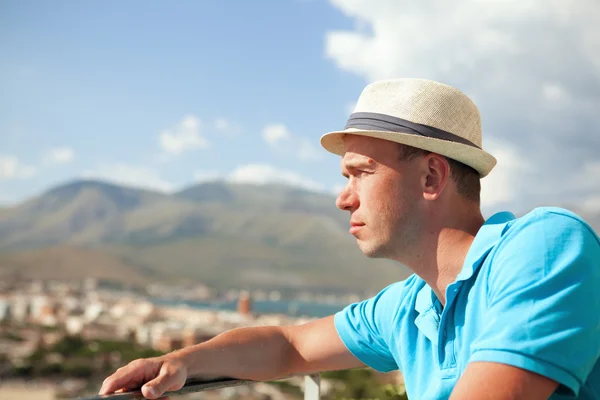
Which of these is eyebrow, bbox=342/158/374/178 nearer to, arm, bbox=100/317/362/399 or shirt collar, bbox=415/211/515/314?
shirt collar, bbox=415/211/515/314

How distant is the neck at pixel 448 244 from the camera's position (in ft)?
3.27

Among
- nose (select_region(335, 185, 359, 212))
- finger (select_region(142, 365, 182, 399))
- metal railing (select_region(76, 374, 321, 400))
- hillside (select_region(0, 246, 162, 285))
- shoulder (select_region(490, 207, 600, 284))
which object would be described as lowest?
metal railing (select_region(76, 374, 321, 400))

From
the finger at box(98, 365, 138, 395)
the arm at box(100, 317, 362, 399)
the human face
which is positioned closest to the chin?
the human face

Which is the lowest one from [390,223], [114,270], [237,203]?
[390,223]

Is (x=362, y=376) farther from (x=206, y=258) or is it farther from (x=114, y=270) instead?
(x=206, y=258)

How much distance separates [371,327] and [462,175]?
1.33ft

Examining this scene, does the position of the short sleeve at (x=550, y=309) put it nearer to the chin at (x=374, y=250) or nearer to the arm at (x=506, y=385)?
the arm at (x=506, y=385)

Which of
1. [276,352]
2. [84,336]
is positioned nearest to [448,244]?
[276,352]

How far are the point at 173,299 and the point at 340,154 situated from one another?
342ft

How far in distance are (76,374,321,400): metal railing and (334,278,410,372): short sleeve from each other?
5.2 inches

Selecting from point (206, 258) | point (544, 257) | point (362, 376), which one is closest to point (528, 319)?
point (544, 257)

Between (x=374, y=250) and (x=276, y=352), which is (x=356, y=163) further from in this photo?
(x=276, y=352)

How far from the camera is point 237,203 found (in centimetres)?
19875

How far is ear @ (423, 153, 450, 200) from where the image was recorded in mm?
998
